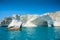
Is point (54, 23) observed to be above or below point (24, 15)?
below

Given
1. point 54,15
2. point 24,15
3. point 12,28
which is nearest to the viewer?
point 12,28

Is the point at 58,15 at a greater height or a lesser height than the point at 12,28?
greater

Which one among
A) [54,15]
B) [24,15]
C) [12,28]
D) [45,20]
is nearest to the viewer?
[12,28]

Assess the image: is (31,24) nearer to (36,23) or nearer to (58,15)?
(36,23)

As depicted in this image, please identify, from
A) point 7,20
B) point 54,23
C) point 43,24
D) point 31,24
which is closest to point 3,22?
point 7,20

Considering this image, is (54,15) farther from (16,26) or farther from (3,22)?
(16,26)

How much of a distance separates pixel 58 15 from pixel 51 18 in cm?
94

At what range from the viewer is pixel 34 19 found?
527 inches

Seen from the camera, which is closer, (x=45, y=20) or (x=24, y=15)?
(x=45, y=20)

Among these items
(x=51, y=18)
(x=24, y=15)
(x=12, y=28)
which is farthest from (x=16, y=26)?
(x=24, y=15)

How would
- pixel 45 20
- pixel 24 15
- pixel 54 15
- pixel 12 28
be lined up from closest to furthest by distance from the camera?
pixel 12 28 → pixel 45 20 → pixel 54 15 → pixel 24 15

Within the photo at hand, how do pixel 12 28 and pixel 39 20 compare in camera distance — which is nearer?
pixel 12 28

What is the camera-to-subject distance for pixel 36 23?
1368cm

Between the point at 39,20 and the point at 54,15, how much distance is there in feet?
5.56
